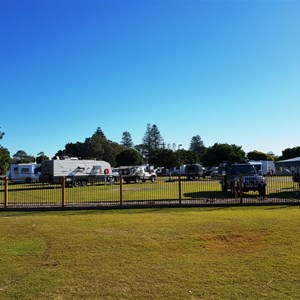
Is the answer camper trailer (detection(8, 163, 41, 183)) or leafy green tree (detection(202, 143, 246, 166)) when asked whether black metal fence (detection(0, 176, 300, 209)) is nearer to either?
camper trailer (detection(8, 163, 41, 183))

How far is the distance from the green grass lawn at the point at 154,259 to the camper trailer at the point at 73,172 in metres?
26.7

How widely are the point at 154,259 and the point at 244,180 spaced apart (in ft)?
53.3

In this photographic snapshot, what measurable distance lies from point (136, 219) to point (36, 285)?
7.43 m

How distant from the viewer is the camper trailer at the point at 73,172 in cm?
3897

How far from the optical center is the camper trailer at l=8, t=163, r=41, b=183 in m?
48.1

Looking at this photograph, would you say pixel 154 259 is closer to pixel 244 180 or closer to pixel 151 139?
pixel 244 180

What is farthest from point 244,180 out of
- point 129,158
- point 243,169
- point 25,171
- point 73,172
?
point 129,158

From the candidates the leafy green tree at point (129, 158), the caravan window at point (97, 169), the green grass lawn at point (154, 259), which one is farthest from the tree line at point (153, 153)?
the green grass lawn at point (154, 259)

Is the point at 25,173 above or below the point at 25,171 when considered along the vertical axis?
below

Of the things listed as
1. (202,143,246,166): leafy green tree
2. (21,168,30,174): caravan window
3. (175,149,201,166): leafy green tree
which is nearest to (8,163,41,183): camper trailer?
(21,168,30,174): caravan window

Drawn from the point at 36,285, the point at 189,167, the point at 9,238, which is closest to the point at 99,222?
the point at 9,238

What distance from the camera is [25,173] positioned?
48.6 m

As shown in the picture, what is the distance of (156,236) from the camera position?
10055 mm

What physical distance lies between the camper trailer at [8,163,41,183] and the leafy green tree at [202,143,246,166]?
51192 mm
